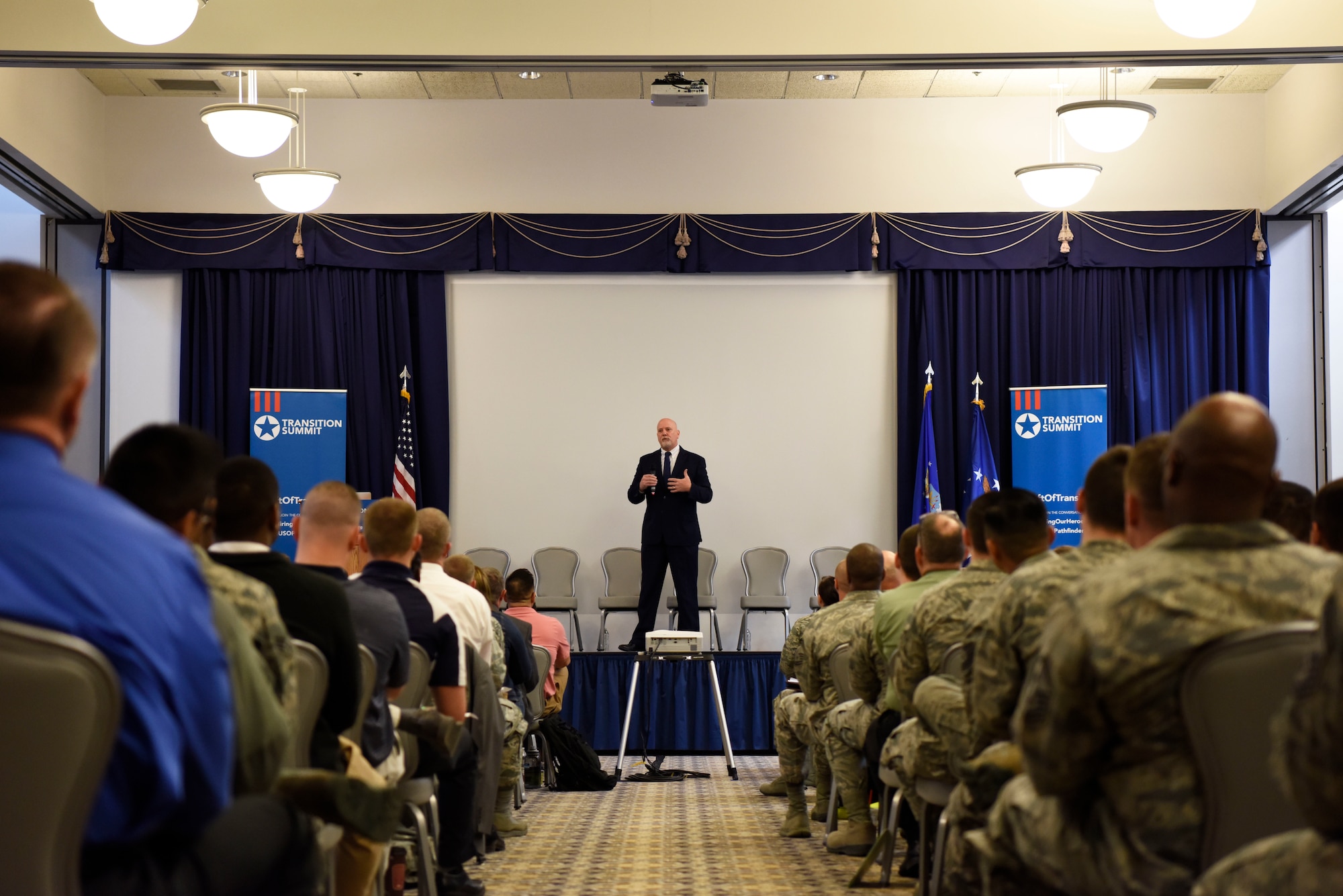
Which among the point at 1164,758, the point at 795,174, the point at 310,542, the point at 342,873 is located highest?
the point at 795,174

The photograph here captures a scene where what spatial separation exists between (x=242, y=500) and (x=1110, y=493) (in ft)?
6.06

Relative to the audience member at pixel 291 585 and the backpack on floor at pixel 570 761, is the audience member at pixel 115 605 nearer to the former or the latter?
the audience member at pixel 291 585

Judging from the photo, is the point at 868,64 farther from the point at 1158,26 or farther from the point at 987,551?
the point at 987,551

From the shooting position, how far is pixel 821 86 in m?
10.5

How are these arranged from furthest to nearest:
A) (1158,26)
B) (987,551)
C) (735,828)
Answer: (1158,26) → (735,828) → (987,551)

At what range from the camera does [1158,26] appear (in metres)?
6.45

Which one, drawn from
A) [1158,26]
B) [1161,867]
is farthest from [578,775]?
[1161,867]

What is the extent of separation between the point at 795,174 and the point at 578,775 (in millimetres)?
5679

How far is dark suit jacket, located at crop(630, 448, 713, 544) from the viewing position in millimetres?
9844

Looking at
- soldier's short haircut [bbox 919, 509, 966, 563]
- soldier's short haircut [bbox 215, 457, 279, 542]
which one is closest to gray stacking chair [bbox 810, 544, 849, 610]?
soldier's short haircut [bbox 919, 509, 966, 563]

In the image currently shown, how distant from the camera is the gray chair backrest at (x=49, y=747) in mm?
1416

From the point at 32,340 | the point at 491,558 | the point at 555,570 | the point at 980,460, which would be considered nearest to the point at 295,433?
the point at 491,558

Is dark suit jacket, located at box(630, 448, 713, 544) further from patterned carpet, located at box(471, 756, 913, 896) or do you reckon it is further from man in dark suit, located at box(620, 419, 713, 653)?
patterned carpet, located at box(471, 756, 913, 896)

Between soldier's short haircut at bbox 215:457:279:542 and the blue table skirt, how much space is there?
19.8 ft
